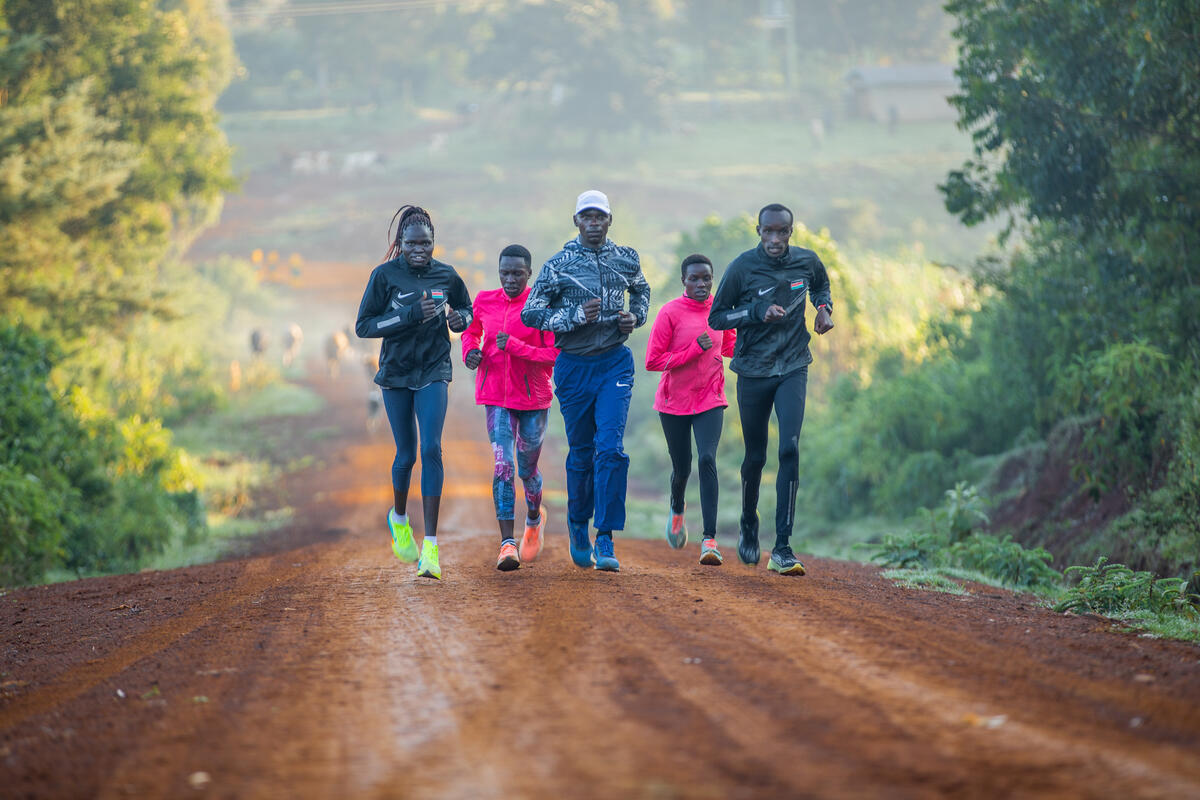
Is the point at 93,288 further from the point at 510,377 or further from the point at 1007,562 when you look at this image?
the point at 1007,562

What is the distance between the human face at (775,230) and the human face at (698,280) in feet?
2.81

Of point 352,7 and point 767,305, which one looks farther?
point 352,7

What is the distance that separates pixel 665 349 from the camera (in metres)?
9.30

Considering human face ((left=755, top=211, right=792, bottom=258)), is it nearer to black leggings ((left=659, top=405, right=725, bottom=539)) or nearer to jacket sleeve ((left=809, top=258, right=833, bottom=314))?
jacket sleeve ((left=809, top=258, right=833, bottom=314))

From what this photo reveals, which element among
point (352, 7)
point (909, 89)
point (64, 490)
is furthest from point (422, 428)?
point (352, 7)

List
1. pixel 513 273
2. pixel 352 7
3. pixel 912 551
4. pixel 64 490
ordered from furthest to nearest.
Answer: pixel 352 7 < pixel 64 490 < pixel 912 551 < pixel 513 273

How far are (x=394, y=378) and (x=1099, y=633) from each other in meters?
4.99

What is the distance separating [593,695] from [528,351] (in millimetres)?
4110

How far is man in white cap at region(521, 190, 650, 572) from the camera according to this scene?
27.0ft

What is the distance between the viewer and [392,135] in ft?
240

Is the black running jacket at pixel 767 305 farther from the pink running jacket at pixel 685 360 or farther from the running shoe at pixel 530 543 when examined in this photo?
the running shoe at pixel 530 543

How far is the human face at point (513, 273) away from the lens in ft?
28.8

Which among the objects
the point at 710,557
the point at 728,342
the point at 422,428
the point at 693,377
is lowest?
the point at 710,557

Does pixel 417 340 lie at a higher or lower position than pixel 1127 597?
higher
